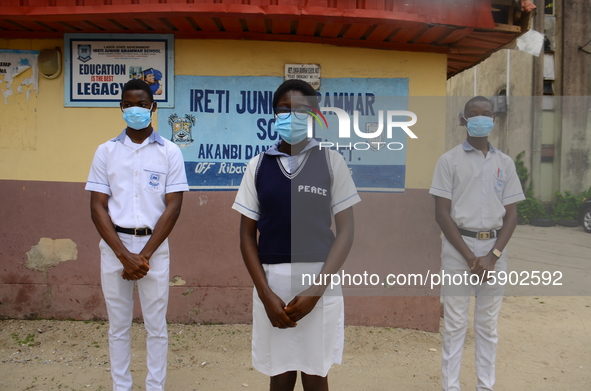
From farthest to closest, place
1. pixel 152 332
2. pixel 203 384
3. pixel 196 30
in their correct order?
pixel 196 30 < pixel 203 384 < pixel 152 332

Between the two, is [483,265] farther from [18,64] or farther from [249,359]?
[18,64]

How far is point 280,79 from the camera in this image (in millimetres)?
4426

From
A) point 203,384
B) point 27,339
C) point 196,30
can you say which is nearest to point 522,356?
point 203,384

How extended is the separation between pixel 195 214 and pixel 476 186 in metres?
2.58

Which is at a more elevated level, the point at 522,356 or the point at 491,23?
the point at 491,23

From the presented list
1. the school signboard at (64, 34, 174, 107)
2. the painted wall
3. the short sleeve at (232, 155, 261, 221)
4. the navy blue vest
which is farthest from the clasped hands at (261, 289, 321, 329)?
the school signboard at (64, 34, 174, 107)

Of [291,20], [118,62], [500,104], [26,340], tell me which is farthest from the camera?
[500,104]

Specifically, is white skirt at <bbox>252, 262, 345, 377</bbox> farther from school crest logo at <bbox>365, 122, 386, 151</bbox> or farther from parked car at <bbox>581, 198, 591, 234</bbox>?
parked car at <bbox>581, 198, 591, 234</bbox>

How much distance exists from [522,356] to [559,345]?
1.80 ft

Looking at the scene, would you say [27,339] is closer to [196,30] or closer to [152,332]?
[152,332]

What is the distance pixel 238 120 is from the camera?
4.43 meters

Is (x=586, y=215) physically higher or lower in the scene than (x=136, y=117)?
lower

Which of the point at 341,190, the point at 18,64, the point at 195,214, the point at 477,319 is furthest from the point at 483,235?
the point at 18,64

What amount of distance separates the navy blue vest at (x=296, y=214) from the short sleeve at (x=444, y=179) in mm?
1194
